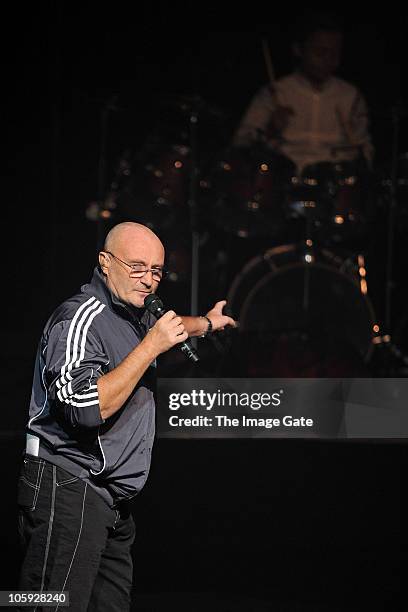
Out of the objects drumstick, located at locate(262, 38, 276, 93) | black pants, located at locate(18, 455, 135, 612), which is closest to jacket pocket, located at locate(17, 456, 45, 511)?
black pants, located at locate(18, 455, 135, 612)

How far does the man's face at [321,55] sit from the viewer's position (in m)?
8.45

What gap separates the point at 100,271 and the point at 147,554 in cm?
196

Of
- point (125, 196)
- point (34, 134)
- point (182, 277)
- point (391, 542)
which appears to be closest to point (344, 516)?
point (391, 542)

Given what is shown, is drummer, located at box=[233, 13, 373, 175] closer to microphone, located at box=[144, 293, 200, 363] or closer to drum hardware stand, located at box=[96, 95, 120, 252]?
drum hardware stand, located at box=[96, 95, 120, 252]

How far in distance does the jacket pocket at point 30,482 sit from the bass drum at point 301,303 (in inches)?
159

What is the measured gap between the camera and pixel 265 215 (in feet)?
26.2

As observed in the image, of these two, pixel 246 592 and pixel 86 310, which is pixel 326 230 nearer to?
pixel 246 592

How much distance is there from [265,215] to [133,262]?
15.0 ft

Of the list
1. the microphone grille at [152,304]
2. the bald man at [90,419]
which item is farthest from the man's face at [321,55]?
the microphone grille at [152,304]

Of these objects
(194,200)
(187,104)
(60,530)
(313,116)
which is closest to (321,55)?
(313,116)

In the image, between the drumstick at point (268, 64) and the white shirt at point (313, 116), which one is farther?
the drumstick at point (268, 64)

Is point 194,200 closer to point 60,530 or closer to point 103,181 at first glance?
point 103,181

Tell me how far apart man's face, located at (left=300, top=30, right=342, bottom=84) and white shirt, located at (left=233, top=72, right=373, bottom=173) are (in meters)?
0.08

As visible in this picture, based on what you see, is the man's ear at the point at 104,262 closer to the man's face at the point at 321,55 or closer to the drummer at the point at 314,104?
the drummer at the point at 314,104
